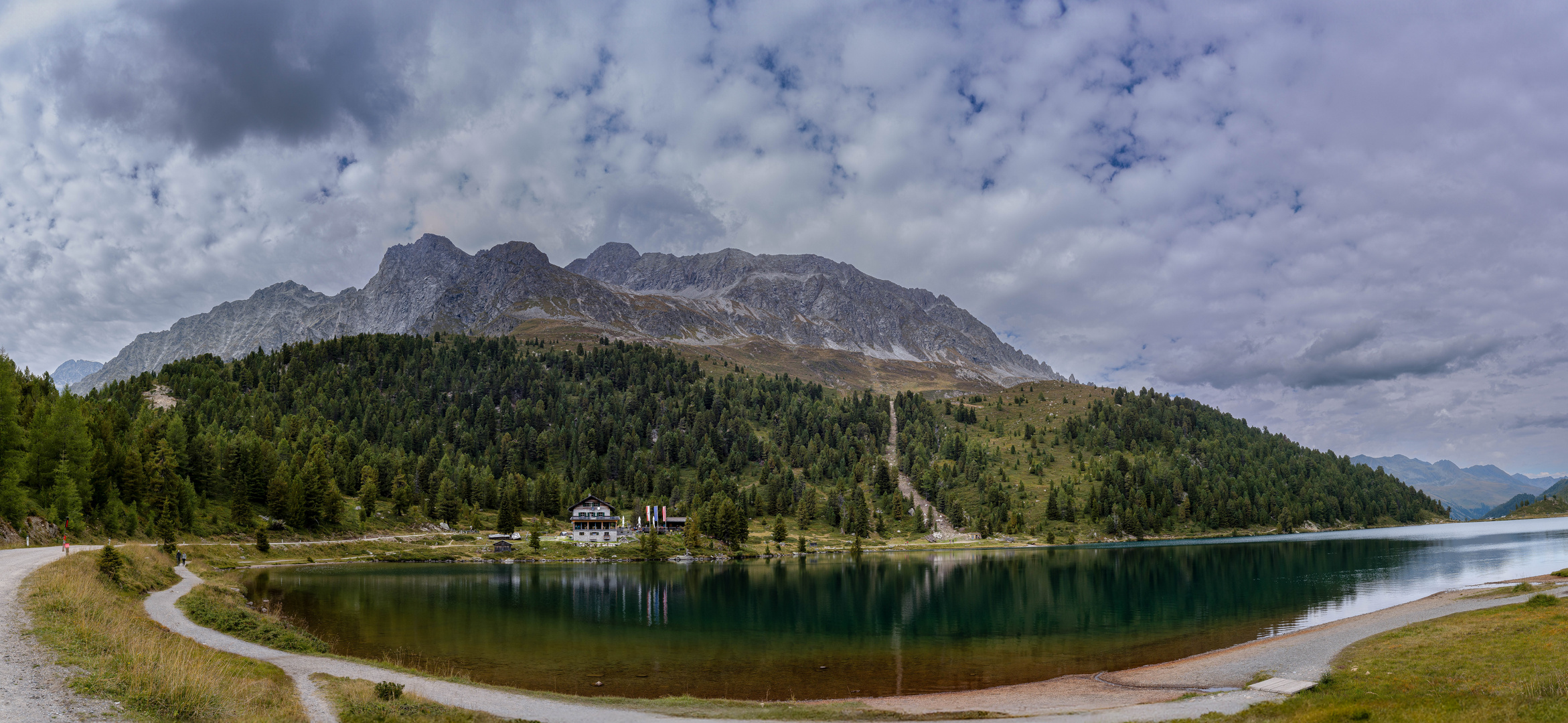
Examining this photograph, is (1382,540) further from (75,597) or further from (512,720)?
(75,597)

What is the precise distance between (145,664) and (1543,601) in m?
64.6

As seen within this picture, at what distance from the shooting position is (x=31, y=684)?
52.3 ft

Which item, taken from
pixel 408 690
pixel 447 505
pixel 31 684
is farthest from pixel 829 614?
pixel 447 505

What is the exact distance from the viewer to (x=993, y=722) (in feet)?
79.5

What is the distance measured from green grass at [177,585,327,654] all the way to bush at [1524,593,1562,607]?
65747 mm

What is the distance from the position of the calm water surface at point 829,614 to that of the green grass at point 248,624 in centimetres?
326

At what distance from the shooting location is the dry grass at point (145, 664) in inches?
630

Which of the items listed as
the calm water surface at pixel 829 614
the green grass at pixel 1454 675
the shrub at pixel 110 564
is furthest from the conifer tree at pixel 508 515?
the green grass at pixel 1454 675

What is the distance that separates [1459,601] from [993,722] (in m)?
48.7

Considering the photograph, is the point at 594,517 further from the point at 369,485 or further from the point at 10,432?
the point at 10,432

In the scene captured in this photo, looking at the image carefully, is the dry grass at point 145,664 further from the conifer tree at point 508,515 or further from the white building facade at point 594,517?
the white building facade at point 594,517

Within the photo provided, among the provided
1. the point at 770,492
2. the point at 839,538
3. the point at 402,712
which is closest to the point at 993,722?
the point at 402,712

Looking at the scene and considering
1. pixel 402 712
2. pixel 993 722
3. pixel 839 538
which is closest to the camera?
pixel 402 712

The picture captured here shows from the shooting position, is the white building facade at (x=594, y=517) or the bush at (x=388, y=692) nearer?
the bush at (x=388, y=692)
